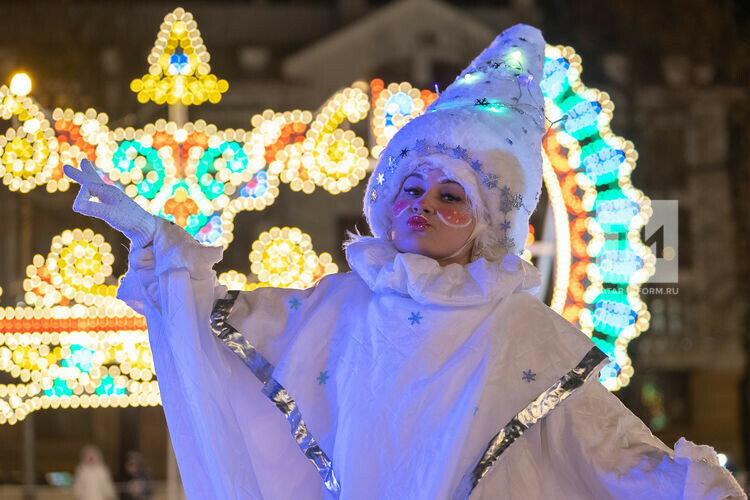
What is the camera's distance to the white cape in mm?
2264

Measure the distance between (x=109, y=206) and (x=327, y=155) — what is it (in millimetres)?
1696

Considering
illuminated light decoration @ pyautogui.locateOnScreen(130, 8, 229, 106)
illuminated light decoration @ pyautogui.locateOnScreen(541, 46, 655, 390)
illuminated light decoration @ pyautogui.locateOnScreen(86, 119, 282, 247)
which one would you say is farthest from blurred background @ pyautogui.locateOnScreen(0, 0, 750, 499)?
illuminated light decoration @ pyautogui.locateOnScreen(541, 46, 655, 390)

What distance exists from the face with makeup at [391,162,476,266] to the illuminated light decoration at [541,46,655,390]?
1.19m

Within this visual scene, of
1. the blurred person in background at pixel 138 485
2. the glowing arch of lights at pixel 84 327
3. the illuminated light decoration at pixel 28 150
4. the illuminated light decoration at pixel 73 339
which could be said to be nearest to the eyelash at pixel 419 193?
the glowing arch of lights at pixel 84 327

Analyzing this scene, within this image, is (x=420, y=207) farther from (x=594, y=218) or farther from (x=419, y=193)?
(x=594, y=218)

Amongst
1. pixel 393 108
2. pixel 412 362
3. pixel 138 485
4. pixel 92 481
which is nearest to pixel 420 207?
pixel 412 362

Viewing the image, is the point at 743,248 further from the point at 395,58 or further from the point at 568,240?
the point at 568,240

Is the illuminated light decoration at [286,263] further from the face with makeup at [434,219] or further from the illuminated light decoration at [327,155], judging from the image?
the face with makeup at [434,219]

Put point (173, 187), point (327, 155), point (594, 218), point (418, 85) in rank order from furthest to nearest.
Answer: point (418, 85)
point (327, 155)
point (173, 187)
point (594, 218)

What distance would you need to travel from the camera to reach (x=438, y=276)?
93.0 inches

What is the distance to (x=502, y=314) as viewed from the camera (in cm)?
237

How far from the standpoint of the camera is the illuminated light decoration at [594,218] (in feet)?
11.7

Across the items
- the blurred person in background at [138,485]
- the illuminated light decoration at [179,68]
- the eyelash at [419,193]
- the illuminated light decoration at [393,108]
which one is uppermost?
the illuminated light decoration at [179,68]

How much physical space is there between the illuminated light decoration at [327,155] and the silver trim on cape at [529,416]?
1673mm
